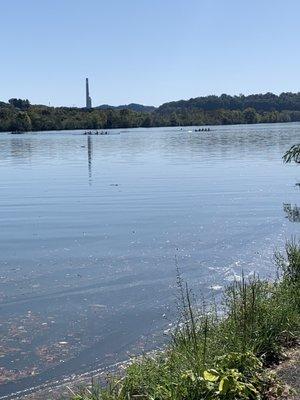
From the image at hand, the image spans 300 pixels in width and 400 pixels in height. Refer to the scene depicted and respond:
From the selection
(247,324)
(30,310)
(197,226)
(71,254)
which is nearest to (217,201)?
(197,226)

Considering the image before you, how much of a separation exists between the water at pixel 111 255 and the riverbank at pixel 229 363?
1924 millimetres

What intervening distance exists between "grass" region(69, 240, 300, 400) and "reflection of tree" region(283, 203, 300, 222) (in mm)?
12411

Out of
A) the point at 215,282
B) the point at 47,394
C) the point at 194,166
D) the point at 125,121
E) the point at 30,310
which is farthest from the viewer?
the point at 125,121

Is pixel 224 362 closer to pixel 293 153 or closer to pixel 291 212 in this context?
pixel 293 153

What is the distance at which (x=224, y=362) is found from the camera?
20.3ft

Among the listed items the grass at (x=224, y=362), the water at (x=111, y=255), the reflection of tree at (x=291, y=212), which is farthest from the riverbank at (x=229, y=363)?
the reflection of tree at (x=291, y=212)

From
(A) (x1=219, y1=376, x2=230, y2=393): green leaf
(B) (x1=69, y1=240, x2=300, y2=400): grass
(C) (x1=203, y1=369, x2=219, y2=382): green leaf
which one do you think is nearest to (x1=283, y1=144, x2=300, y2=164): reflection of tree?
(B) (x1=69, y1=240, x2=300, y2=400): grass

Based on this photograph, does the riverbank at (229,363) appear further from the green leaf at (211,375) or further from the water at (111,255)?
the water at (111,255)

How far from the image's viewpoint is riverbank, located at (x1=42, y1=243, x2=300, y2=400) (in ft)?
19.0

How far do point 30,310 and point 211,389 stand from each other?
19.7ft

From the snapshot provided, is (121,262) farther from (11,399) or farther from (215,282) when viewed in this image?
(11,399)

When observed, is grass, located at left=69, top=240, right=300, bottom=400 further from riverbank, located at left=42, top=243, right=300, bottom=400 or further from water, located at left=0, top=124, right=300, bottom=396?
water, located at left=0, top=124, right=300, bottom=396

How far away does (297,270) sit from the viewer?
10.1 metres

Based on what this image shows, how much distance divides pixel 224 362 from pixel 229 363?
2.2 inches
